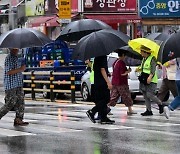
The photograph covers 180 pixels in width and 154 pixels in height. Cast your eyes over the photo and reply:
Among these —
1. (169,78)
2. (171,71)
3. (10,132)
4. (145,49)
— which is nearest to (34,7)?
(169,78)

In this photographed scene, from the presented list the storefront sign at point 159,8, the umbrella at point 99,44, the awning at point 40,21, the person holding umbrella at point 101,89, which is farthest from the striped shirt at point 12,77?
the awning at point 40,21

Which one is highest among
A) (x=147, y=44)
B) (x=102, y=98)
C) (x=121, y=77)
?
(x=147, y=44)

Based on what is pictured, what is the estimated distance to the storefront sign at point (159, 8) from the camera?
42.2m

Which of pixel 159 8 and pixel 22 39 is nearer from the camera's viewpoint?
pixel 22 39

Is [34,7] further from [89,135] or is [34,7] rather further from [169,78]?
[89,135]

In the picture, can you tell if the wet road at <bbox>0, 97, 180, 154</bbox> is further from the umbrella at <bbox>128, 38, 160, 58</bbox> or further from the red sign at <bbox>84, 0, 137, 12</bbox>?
the red sign at <bbox>84, 0, 137, 12</bbox>

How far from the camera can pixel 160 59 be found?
13.9m

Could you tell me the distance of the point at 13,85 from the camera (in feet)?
45.6

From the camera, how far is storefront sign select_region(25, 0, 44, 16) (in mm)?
46906

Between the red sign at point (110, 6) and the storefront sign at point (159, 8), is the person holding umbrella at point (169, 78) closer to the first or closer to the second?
the red sign at point (110, 6)

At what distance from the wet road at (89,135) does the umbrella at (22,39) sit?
1.81 meters

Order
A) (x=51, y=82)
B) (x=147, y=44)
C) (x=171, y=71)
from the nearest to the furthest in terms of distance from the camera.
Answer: (x=147, y=44) < (x=171, y=71) < (x=51, y=82)

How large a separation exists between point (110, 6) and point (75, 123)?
2843 cm

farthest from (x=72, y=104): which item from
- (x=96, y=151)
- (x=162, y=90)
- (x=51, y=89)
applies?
(x=96, y=151)
